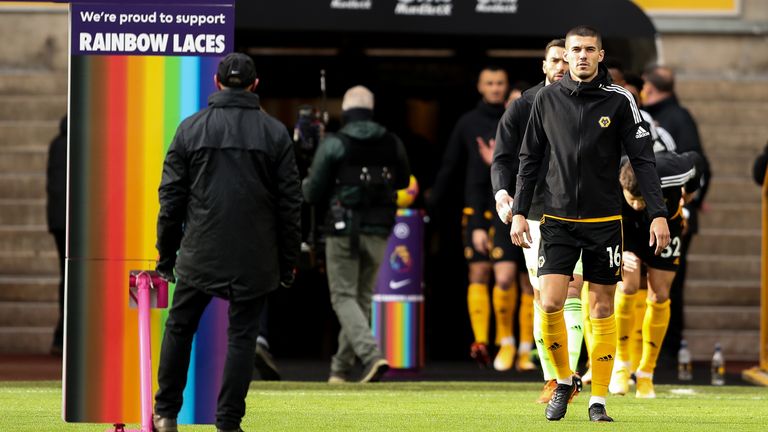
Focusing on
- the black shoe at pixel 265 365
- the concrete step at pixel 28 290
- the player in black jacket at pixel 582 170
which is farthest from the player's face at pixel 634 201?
the concrete step at pixel 28 290

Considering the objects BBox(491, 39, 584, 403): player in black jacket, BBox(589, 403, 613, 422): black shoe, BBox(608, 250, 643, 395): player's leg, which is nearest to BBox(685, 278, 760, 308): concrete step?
BBox(608, 250, 643, 395): player's leg

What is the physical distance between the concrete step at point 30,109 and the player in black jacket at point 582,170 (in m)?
9.50

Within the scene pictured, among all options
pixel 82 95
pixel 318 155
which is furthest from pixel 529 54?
pixel 82 95

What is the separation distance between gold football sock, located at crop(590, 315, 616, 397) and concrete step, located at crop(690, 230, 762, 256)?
7915 millimetres

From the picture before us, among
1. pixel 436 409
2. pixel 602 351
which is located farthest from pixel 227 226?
pixel 436 409

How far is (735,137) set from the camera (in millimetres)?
18688

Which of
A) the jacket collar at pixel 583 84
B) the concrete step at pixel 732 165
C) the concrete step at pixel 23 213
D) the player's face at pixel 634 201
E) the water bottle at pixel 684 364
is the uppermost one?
the jacket collar at pixel 583 84

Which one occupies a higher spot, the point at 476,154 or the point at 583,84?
the point at 583,84

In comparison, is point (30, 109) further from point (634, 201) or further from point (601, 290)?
point (601, 290)

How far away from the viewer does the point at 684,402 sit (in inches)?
460

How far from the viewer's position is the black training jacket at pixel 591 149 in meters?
9.73

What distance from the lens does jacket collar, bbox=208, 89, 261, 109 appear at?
28.6 ft

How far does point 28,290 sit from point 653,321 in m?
6.98

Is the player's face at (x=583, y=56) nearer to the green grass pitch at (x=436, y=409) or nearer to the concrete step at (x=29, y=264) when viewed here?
the green grass pitch at (x=436, y=409)
